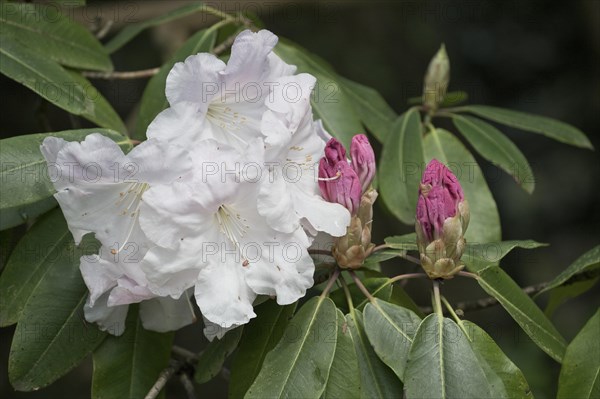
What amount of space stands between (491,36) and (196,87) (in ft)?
10.7

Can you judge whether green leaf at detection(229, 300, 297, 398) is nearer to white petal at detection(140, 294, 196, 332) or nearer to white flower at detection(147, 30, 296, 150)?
white petal at detection(140, 294, 196, 332)

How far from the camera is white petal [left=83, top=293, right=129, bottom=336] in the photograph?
1.32 metres

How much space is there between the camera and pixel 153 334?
4.61ft

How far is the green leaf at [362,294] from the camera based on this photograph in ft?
4.22

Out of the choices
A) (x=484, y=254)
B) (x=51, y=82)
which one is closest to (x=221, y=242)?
(x=484, y=254)

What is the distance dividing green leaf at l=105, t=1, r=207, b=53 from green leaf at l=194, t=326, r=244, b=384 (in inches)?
31.9

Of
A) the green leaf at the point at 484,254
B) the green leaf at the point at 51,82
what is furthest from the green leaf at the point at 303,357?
the green leaf at the point at 51,82

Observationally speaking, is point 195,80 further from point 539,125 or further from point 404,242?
point 539,125

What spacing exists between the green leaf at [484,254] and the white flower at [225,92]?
1.31ft

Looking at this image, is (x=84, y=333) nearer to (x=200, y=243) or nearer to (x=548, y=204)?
(x=200, y=243)

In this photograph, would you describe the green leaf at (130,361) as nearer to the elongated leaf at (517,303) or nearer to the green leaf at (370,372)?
the green leaf at (370,372)

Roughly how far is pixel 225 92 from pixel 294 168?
165 mm

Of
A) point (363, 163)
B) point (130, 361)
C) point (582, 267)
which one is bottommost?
point (130, 361)

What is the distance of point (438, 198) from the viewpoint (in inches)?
47.9
